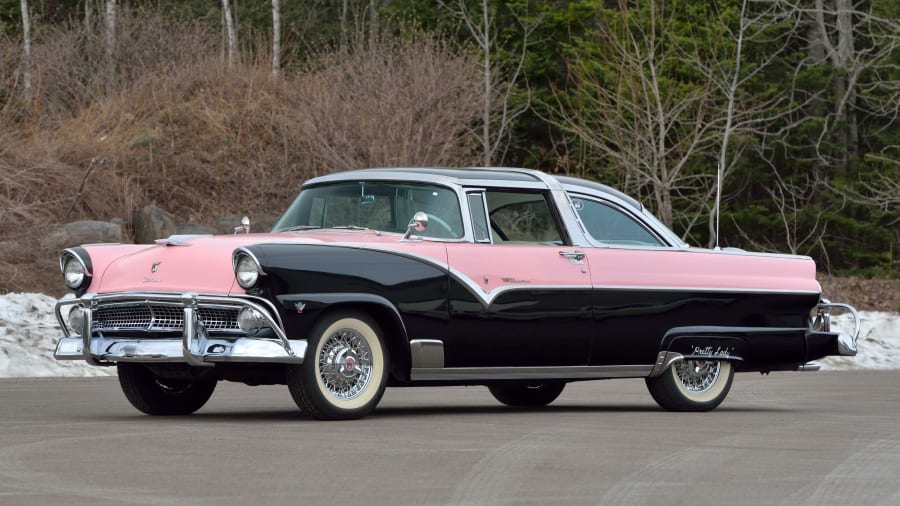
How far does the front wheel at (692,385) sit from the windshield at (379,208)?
2.26m

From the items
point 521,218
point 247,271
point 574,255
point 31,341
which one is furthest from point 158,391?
point 31,341

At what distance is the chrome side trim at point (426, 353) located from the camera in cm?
1098

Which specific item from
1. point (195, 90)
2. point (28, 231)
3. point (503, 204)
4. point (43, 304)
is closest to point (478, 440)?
point (503, 204)

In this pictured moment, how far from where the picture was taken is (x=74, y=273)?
11281 mm

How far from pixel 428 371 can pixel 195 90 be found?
23004 mm

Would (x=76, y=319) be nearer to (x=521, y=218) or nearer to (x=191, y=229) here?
(x=521, y=218)

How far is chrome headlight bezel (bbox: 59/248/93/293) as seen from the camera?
1120 cm

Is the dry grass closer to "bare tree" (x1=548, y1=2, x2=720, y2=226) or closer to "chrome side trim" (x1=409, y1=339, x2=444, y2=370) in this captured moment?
"bare tree" (x1=548, y1=2, x2=720, y2=226)

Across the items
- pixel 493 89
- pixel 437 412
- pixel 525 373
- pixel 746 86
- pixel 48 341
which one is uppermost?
pixel 746 86

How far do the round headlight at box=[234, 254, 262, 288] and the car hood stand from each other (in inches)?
2.6

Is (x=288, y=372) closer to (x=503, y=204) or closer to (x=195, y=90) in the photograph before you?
(x=503, y=204)

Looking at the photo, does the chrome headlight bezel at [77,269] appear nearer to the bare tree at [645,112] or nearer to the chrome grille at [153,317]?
the chrome grille at [153,317]

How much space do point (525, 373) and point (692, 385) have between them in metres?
1.86

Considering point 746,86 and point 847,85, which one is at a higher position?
point 847,85
